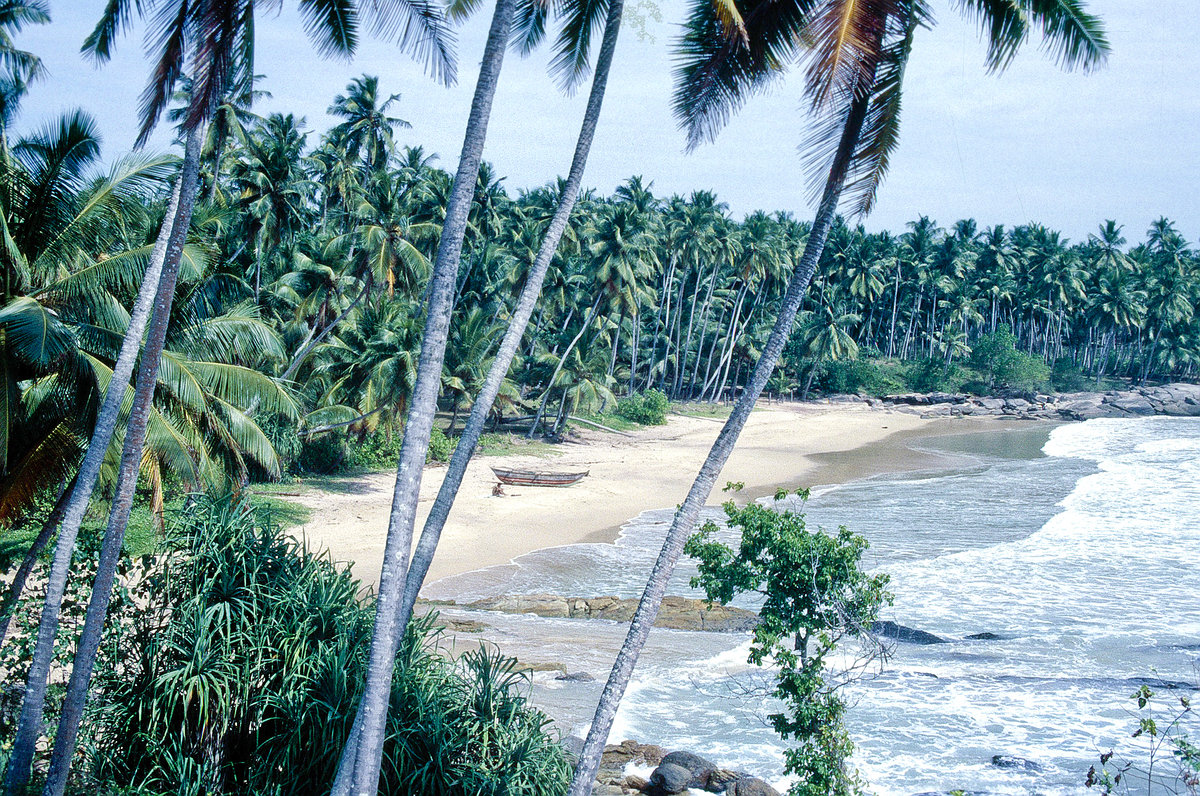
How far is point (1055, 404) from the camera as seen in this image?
70312 mm

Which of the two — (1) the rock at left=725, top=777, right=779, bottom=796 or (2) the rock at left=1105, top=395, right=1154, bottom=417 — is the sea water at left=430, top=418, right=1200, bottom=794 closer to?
(1) the rock at left=725, top=777, right=779, bottom=796

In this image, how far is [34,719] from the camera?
7023 millimetres

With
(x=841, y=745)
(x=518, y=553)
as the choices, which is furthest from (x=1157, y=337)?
(x=841, y=745)

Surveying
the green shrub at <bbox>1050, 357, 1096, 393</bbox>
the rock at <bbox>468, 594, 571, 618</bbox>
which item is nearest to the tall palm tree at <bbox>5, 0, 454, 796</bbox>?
the rock at <bbox>468, 594, 571, 618</bbox>

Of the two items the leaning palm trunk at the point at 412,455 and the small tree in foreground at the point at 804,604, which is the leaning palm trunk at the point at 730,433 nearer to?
the small tree in foreground at the point at 804,604

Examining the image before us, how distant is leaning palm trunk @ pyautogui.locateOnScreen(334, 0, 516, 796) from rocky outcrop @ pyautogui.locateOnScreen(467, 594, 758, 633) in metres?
11.6

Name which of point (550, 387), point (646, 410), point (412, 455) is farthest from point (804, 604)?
point (646, 410)

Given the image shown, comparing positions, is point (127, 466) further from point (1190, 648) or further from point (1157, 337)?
point (1157, 337)

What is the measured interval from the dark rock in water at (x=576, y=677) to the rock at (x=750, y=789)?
12.7 ft

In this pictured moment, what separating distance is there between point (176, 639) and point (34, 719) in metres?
1.16

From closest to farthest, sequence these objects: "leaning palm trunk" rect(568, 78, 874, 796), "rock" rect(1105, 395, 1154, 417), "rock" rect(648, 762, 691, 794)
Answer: "leaning palm trunk" rect(568, 78, 874, 796) → "rock" rect(648, 762, 691, 794) → "rock" rect(1105, 395, 1154, 417)

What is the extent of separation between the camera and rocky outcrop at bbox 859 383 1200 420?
221ft

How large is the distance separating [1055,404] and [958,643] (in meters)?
61.1

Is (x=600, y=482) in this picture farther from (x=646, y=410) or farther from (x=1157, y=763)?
(x=1157, y=763)
